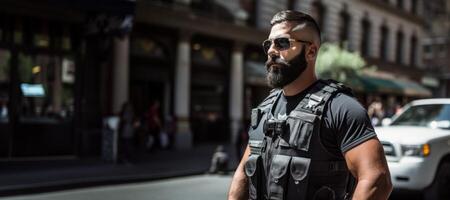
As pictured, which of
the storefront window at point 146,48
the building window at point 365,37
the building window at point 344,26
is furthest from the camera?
the building window at point 365,37

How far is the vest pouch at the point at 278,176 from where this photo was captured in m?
2.60

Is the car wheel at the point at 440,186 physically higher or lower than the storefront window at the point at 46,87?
lower

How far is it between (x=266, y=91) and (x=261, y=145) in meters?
20.1

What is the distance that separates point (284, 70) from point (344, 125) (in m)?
0.40

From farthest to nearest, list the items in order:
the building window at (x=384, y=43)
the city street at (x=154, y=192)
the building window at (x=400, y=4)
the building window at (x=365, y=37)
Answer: the building window at (x=400, y=4) < the building window at (x=384, y=43) < the building window at (x=365, y=37) < the city street at (x=154, y=192)

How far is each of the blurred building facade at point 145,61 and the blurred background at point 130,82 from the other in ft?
0.10

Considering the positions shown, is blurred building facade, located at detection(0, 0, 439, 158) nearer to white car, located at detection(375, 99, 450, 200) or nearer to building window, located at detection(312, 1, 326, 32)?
building window, located at detection(312, 1, 326, 32)

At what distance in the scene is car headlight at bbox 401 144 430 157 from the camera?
8070 mm

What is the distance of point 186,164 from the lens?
14.0 meters

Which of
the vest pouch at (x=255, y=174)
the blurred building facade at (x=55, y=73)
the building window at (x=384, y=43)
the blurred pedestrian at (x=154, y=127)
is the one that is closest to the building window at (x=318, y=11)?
the building window at (x=384, y=43)

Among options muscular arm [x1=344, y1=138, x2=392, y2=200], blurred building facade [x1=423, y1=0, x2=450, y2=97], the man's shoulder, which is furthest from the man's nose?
blurred building facade [x1=423, y1=0, x2=450, y2=97]

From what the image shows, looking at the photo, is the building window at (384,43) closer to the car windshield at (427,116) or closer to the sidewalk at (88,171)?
the sidewalk at (88,171)

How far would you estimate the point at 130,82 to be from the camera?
17406 mm

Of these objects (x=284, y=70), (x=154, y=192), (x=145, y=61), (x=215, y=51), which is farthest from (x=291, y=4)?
(x=284, y=70)
